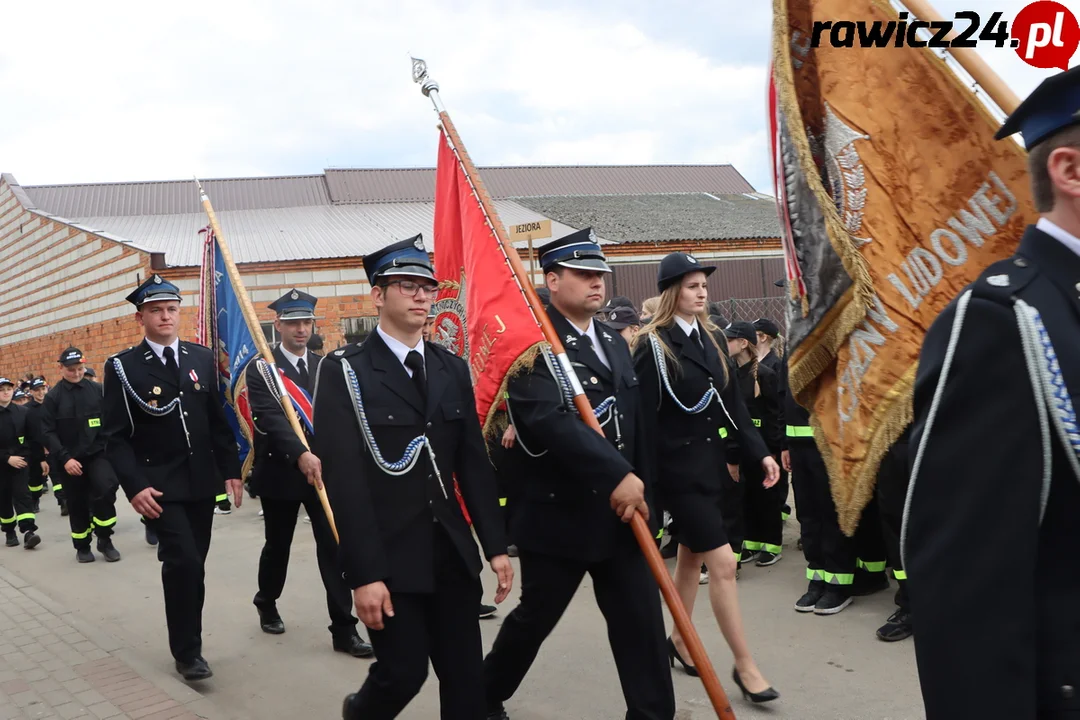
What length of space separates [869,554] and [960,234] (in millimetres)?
4311

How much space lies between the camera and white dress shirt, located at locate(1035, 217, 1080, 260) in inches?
67.2

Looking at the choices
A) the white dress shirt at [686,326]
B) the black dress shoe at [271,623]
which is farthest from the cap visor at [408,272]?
the black dress shoe at [271,623]

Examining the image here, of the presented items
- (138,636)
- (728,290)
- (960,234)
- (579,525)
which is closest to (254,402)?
(138,636)

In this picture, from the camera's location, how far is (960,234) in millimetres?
2830

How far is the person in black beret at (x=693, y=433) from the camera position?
187 inches

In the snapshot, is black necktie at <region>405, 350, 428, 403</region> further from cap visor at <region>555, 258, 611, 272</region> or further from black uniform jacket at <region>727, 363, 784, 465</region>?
black uniform jacket at <region>727, 363, 784, 465</region>

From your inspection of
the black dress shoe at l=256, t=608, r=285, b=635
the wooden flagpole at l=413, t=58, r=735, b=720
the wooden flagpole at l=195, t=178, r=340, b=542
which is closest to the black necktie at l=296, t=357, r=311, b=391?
the wooden flagpole at l=195, t=178, r=340, b=542

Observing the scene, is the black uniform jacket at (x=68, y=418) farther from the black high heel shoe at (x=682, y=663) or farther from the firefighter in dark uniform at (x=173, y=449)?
the black high heel shoe at (x=682, y=663)

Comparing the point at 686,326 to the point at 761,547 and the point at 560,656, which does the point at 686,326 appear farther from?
the point at 761,547

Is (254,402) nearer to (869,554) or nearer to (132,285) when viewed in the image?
(869,554)

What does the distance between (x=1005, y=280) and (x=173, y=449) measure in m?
5.22

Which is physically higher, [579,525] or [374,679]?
[579,525]

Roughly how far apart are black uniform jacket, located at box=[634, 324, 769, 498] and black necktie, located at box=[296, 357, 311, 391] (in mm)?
2777

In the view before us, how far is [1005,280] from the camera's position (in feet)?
5.51
